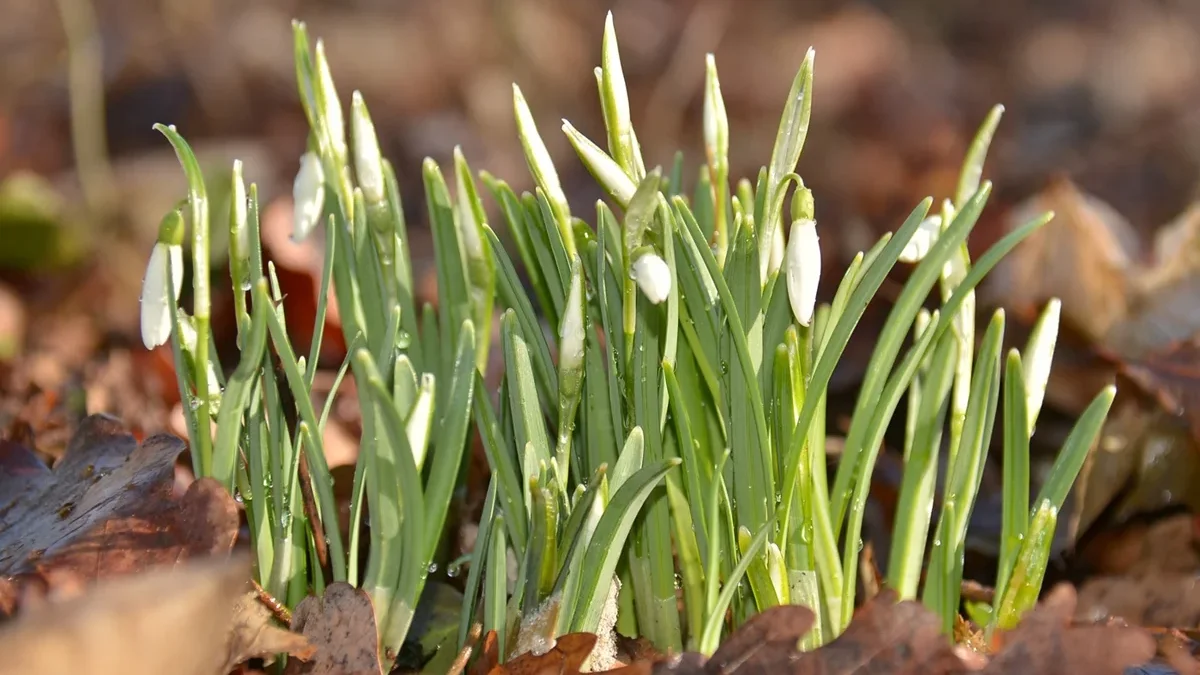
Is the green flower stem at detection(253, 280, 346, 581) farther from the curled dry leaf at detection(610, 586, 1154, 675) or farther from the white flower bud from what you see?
the curled dry leaf at detection(610, 586, 1154, 675)

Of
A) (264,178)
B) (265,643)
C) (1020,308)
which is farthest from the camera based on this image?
(264,178)

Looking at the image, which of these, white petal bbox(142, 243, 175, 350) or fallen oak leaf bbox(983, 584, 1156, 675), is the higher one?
white petal bbox(142, 243, 175, 350)

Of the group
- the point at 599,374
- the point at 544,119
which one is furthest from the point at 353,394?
the point at 544,119

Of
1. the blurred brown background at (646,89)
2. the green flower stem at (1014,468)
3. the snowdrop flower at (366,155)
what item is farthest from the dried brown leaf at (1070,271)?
the snowdrop flower at (366,155)

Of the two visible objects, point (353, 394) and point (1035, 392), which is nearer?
point (1035, 392)

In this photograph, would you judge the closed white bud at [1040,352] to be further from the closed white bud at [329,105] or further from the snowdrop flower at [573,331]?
the closed white bud at [329,105]

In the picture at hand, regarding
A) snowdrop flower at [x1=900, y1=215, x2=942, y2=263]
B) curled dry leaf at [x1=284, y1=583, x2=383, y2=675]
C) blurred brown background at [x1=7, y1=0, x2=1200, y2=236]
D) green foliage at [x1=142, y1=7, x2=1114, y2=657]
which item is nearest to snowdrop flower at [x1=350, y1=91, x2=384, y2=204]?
green foliage at [x1=142, y1=7, x2=1114, y2=657]

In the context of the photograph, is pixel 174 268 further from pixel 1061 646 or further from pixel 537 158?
pixel 1061 646

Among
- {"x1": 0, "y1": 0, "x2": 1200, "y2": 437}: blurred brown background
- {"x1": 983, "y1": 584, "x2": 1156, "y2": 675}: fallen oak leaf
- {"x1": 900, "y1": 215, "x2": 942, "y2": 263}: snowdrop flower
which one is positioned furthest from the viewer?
{"x1": 0, "y1": 0, "x2": 1200, "y2": 437}: blurred brown background

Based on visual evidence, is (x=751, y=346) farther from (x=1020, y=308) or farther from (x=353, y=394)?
(x=353, y=394)
